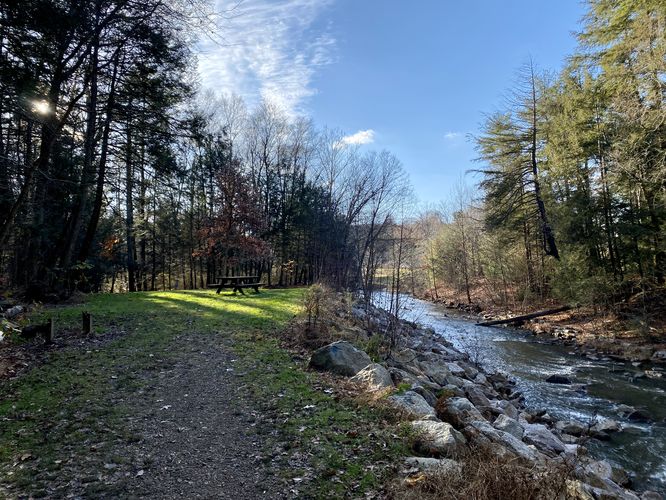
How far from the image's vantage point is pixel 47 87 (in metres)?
6.13

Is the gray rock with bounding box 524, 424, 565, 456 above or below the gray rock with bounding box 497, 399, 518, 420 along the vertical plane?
above

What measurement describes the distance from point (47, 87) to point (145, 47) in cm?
422

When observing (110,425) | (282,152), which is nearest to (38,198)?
(110,425)

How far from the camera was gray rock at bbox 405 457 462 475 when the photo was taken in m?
3.19

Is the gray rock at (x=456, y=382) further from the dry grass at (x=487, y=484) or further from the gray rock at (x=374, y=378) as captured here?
the dry grass at (x=487, y=484)

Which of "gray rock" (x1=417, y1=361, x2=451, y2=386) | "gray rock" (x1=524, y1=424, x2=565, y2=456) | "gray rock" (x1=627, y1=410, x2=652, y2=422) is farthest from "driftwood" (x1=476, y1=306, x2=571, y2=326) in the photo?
"gray rock" (x1=524, y1=424, x2=565, y2=456)

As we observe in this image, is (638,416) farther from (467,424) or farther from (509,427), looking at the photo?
(467,424)

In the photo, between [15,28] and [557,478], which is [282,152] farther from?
[557,478]

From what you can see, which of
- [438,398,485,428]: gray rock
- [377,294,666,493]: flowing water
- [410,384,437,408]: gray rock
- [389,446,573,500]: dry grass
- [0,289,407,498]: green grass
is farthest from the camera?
[377,294,666,493]: flowing water

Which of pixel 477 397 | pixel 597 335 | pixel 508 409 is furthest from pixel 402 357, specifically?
pixel 597 335

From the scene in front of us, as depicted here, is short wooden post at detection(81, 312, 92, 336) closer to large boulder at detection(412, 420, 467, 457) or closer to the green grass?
the green grass

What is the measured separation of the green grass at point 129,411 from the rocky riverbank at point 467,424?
423mm

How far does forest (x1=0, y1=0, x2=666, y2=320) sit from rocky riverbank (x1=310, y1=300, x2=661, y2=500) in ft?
8.94

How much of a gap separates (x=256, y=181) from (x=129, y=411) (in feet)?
Answer: 80.4
